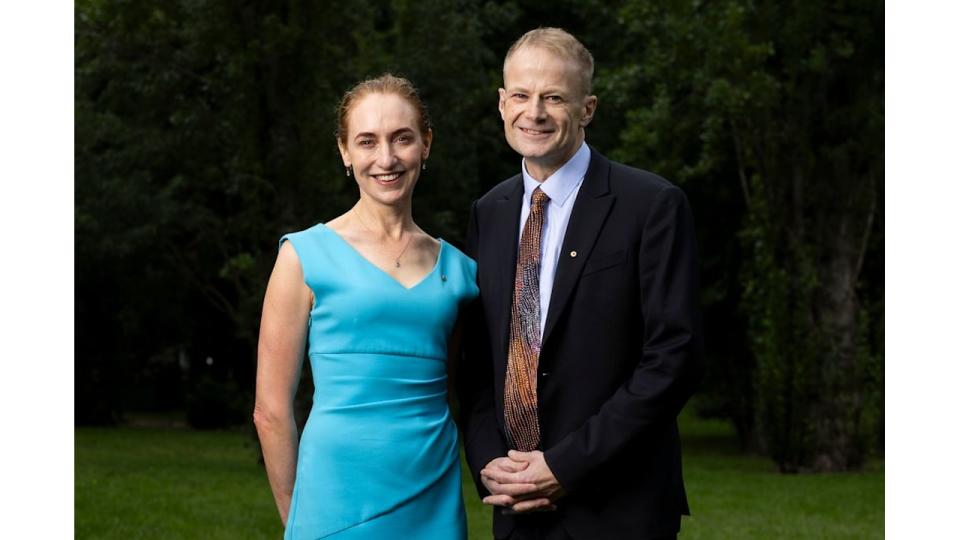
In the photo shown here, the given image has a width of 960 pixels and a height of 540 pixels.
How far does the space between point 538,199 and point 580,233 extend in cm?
19

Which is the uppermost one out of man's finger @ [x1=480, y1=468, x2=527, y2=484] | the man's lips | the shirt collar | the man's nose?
the man's nose

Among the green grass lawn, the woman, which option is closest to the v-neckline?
Answer: the woman

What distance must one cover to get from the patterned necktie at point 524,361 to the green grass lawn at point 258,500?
8.29 meters

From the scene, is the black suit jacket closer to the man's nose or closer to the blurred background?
the man's nose

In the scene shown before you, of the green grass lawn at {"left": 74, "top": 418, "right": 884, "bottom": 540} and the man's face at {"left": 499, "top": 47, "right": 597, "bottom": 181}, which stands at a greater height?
the man's face at {"left": 499, "top": 47, "right": 597, "bottom": 181}

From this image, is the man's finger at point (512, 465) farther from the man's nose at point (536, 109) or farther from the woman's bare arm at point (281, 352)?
the man's nose at point (536, 109)

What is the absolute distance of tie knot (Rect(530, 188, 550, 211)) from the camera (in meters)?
4.02

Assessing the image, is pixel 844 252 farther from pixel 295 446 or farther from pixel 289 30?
pixel 295 446

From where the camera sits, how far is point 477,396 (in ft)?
13.3

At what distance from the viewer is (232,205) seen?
29.1 m

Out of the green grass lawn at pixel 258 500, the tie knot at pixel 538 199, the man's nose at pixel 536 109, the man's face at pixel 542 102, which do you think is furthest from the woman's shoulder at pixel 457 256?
the green grass lawn at pixel 258 500

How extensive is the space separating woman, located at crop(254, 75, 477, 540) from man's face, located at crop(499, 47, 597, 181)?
294 millimetres

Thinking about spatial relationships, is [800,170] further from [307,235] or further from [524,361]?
[307,235]
